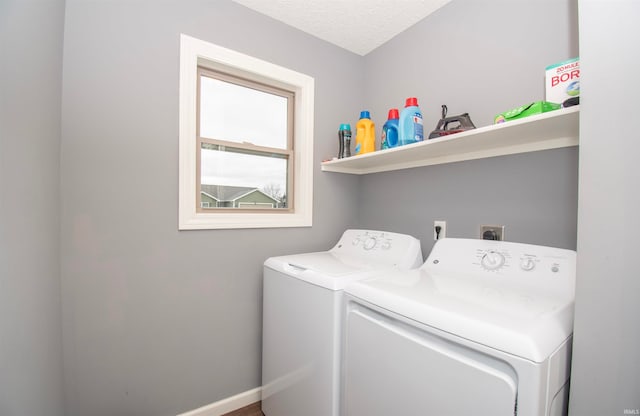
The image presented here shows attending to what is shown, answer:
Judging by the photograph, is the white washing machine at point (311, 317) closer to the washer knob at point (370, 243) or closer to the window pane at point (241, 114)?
the washer knob at point (370, 243)

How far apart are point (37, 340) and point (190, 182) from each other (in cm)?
86

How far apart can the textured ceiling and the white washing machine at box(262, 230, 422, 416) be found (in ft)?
4.58

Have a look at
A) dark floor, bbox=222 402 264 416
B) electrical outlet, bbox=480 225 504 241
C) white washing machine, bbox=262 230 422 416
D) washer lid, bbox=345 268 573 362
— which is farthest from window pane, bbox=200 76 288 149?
dark floor, bbox=222 402 264 416

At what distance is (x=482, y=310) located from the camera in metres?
0.76

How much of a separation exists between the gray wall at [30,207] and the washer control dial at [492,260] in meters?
1.60

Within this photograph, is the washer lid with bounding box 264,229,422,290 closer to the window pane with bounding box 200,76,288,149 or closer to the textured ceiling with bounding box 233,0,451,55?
the window pane with bounding box 200,76,288,149

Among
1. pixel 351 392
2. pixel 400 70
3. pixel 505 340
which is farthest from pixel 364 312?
pixel 400 70

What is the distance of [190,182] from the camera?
1466 mm

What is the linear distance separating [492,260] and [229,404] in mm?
1694

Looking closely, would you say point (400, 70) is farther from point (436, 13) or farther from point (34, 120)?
point (34, 120)

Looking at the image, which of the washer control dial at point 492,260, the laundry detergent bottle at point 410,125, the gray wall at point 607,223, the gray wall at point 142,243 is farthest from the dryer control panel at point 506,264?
the gray wall at point 142,243

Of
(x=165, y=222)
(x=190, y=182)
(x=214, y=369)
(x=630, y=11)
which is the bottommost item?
(x=214, y=369)

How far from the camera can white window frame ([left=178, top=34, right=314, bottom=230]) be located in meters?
1.44

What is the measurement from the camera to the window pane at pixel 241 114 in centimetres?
169
